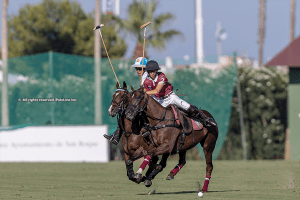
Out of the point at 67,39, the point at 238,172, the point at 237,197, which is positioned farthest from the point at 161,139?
the point at 67,39

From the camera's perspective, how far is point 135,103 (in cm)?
1145

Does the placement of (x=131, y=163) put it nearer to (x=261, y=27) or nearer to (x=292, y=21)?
(x=292, y=21)

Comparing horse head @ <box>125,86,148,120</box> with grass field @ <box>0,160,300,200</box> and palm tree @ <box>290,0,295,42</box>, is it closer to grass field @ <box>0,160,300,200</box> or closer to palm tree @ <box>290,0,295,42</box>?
grass field @ <box>0,160,300,200</box>

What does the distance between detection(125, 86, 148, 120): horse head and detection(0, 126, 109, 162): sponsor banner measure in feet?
33.1

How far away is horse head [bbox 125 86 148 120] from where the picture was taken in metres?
11.2

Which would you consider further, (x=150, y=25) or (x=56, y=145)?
(x=150, y=25)

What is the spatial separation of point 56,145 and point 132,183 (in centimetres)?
743

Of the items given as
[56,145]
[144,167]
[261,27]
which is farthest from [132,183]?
[261,27]

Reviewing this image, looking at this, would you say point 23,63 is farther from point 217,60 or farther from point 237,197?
point 237,197

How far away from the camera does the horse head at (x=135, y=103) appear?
1124 cm

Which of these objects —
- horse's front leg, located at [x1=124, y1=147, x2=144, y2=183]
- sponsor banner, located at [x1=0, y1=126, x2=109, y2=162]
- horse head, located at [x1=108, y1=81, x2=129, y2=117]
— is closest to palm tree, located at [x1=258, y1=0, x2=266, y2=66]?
sponsor banner, located at [x1=0, y1=126, x2=109, y2=162]

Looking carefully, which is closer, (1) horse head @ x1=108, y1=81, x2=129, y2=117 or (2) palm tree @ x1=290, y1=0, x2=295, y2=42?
(1) horse head @ x1=108, y1=81, x2=129, y2=117

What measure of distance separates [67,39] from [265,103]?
25181mm

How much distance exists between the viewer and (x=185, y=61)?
23.1 m
